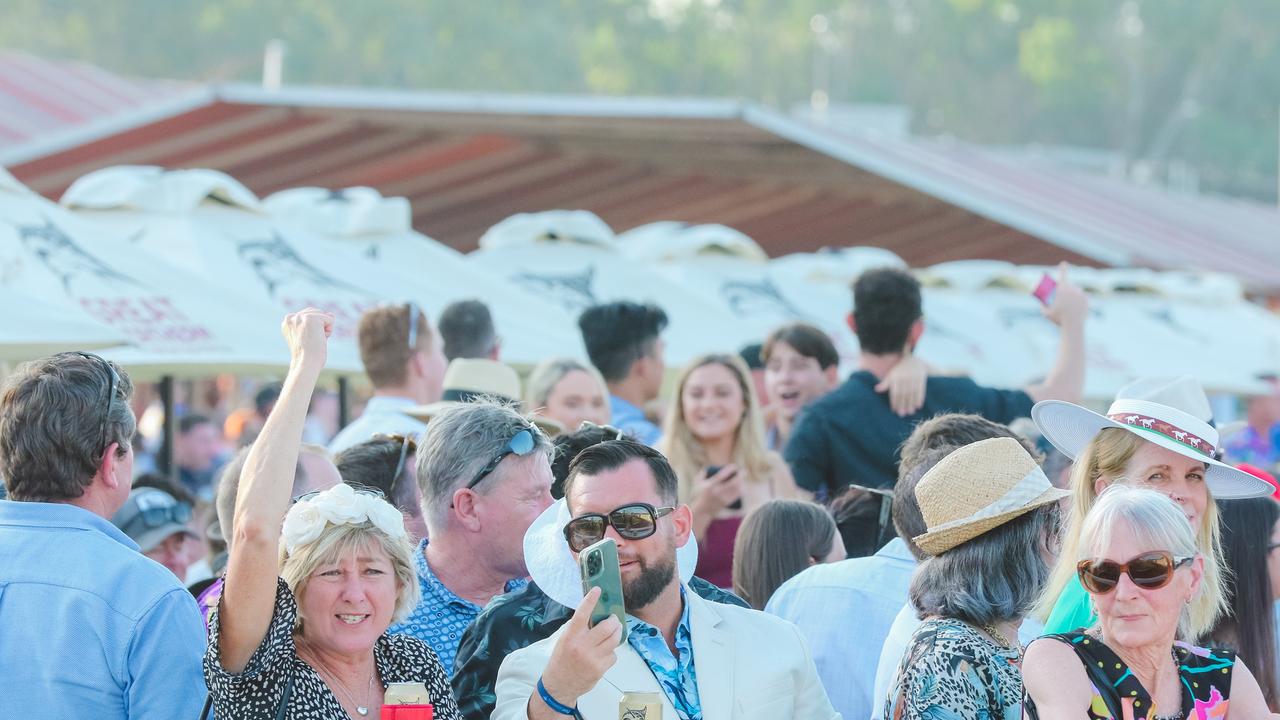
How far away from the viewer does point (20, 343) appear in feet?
19.2

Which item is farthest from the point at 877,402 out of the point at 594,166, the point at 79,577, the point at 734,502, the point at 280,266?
the point at 594,166

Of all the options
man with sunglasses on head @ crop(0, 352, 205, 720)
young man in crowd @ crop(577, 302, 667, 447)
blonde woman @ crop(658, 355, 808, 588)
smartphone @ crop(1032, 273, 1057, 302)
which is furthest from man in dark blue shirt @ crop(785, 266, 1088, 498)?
man with sunglasses on head @ crop(0, 352, 205, 720)

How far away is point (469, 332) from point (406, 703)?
12.1ft

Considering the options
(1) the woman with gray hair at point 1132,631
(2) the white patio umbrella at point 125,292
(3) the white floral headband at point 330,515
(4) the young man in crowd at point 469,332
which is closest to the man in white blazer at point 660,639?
(3) the white floral headband at point 330,515

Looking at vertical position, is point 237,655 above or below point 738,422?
above

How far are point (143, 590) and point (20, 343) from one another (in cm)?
294

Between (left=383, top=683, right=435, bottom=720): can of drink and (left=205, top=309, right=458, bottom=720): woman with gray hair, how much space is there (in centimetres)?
3

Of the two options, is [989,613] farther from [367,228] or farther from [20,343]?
[367,228]

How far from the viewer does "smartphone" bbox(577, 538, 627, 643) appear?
10.2ft

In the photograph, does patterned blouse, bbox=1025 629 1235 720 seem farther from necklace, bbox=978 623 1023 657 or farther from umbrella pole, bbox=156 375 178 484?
umbrella pole, bbox=156 375 178 484

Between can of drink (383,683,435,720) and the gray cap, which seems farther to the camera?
the gray cap

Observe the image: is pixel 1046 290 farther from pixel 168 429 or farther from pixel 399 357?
pixel 168 429

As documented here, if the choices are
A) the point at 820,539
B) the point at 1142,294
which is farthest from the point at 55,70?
the point at 820,539

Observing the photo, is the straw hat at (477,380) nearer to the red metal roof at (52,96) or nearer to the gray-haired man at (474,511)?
the gray-haired man at (474,511)
